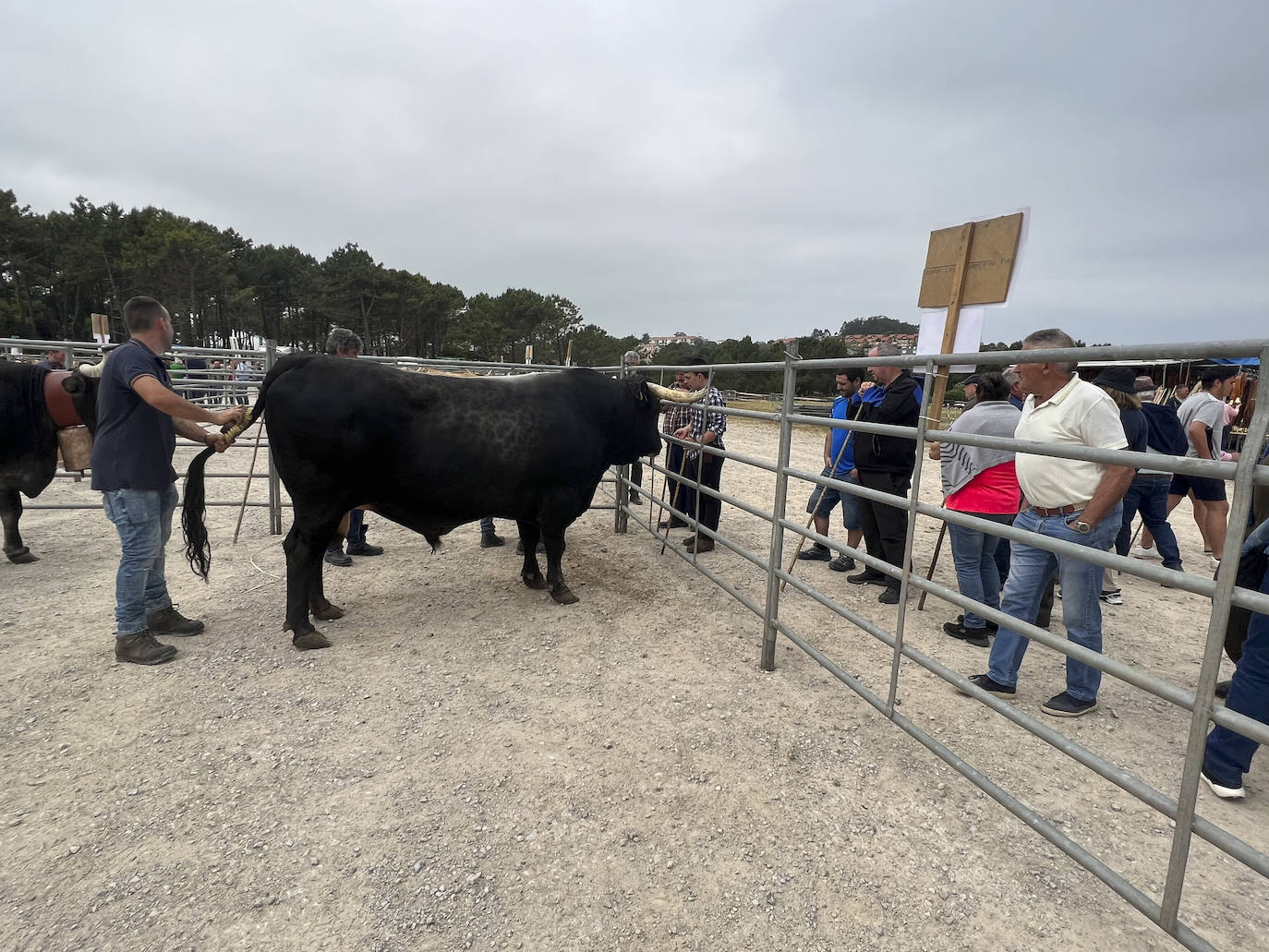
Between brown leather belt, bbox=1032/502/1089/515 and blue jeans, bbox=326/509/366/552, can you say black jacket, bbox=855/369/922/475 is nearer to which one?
brown leather belt, bbox=1032/502/1089/515

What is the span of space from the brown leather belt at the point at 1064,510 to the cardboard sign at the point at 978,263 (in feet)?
5.25

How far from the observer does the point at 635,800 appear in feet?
7.89

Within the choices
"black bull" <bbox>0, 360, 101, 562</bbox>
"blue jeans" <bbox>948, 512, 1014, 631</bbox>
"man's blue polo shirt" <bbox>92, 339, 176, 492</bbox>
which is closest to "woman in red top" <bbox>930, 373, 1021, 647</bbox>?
"blue jeans" <bbox>948, 512, 1014, 631</bbox>

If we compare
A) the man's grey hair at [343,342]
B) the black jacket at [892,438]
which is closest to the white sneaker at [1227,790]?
the black jacket at [892,438]

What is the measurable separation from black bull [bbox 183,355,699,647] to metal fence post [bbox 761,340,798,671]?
5.17 feet

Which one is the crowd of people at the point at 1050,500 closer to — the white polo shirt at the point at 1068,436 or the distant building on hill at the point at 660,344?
the white polo shirt at the point at 1068,436

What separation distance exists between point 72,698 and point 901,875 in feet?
12.5

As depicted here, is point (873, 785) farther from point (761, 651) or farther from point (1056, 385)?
point (1056, 385)

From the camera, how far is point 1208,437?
577 cm

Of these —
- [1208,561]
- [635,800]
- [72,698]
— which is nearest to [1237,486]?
[635,800]

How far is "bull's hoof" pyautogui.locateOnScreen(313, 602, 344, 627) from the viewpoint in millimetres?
3982

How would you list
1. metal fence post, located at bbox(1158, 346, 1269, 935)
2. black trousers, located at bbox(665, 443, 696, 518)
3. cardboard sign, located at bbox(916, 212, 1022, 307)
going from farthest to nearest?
black trousers, located at bbox(665, 443, 696, 518) → cardboard sign, located at bbox(916, 212, 1022, 307) → metal fence post, located at bbox(1158, 346, 1269, 935)

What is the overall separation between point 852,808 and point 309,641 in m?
3.08

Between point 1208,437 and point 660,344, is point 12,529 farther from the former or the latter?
point 660,344
